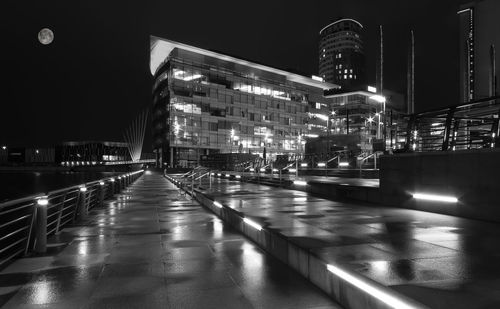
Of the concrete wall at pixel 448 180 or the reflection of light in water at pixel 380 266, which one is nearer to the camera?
the reflection of light in water at pixel 380 266

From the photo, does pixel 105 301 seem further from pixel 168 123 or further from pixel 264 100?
pixel 264 100

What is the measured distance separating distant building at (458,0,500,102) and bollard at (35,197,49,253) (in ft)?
131

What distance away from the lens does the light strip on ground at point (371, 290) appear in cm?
342

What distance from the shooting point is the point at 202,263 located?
22.6ft

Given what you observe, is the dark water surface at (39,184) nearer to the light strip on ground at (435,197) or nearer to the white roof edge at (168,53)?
the white roof edge at (168,53)

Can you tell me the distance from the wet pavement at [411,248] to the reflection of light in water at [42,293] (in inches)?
143

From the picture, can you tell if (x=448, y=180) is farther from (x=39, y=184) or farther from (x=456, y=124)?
(x=39, y=184)

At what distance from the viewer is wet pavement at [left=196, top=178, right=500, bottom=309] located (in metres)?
4.14

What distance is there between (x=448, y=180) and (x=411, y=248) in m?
4.55

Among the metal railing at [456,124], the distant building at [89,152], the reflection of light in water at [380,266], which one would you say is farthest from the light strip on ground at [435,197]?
the distant building at [89,152]

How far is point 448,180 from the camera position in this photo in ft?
32.9

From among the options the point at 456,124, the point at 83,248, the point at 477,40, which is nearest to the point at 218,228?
the point at 83,248

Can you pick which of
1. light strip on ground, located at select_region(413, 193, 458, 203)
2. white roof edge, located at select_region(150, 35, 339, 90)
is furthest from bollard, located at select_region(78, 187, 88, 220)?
white roof edge, located at select_region(150, 35, 339, 90)

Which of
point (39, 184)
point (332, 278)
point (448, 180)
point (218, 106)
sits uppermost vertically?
point (218, 106)
